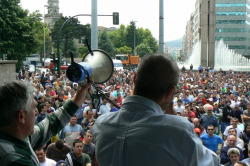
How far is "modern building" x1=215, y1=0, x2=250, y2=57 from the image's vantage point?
11025 cm

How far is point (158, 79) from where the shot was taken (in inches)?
70.6

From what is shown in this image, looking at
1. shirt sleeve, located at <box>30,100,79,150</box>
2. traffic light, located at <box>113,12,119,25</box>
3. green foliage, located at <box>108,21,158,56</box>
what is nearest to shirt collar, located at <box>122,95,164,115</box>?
shirt sleeve, located at <box>30,100,79,150</box>

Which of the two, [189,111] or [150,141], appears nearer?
[150,141]

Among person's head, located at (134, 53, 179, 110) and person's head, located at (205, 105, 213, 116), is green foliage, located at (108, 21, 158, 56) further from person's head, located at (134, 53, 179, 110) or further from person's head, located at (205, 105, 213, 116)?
person's head, located at (134, 53, 179, 110)

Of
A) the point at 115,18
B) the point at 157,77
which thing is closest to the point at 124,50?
the point at 115,18

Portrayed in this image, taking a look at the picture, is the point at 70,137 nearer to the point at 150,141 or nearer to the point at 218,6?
the point at 150,141

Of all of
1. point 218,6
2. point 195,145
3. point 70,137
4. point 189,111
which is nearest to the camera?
point 195,145

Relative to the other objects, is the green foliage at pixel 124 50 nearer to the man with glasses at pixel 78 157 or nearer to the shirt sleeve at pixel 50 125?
the man with glasses at pixel 78 157

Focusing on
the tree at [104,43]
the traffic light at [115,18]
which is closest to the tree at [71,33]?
the tree at [104,43]

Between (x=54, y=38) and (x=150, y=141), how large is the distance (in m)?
84.3

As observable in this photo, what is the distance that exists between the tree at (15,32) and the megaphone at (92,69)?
115 ft

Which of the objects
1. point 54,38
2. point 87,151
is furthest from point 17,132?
point 54,38

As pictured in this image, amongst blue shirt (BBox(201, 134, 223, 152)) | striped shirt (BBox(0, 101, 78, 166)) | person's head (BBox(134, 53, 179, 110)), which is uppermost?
person's head (BBox(134, 53, 179, 110))

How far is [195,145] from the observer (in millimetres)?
1582
